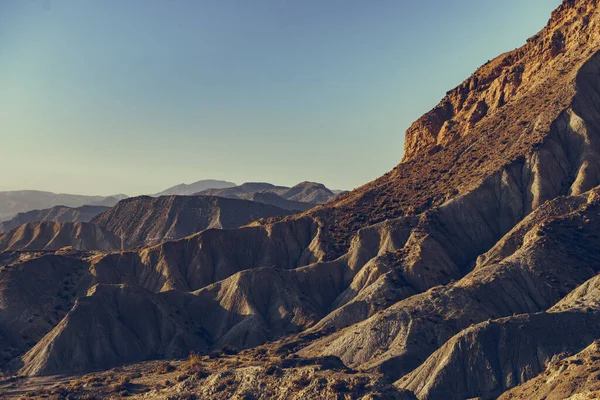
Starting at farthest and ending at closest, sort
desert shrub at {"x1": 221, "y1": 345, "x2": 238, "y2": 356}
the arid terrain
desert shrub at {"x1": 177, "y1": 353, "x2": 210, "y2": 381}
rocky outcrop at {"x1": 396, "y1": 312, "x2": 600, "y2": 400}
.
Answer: desert shrub at {"x1": 221, "y1": 345, "x2": 238, "y2": 356}
the arid terrain
rocky outcrop at {"x1": 396, "y1": 312, "x2": 600, "y2": 400}
desert shrub at {"x1": 177, "y1": 353, "x2": 210, "y2": 381}

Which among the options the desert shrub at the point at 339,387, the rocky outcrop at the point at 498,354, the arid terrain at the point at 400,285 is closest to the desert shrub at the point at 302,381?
the arid terrain at the point at 400,285

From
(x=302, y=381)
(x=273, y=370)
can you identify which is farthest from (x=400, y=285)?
(x=302, y=381)

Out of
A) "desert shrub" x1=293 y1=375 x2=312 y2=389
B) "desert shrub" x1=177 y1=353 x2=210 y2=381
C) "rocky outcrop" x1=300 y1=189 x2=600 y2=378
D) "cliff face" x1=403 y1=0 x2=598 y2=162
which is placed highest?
"cliff face" x1=403 y1=0 x2=598 y2=162

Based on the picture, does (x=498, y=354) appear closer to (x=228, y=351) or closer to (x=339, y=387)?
(x=339, y=387)

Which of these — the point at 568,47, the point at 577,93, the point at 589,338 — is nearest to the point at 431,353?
the point at 589,338

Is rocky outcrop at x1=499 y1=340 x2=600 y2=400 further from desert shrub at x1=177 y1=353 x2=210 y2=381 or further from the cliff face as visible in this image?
the cliff face

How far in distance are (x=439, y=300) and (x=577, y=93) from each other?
60.2 m

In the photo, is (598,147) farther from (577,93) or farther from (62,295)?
(62,295)

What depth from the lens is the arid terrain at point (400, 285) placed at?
84625 mm

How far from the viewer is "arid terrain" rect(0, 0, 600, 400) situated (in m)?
84.6

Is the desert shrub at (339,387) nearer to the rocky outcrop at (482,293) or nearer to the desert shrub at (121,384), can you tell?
the rocky outcrop at (482,293)

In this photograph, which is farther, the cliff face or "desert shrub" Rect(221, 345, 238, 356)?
the cliff face

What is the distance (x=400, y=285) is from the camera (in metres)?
121

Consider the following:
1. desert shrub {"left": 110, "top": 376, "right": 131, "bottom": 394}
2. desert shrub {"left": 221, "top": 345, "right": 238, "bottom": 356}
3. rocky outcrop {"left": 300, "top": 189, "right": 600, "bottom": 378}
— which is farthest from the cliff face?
desert shrub {"left": 110, "top": 376, "right": 131, "bottom": 394}
